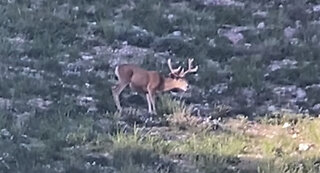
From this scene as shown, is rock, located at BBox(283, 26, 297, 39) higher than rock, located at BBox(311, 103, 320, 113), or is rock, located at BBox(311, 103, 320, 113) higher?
rock, located at BBox(283, 26, 297, 39)

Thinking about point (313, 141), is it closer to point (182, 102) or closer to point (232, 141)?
point (232, 141)

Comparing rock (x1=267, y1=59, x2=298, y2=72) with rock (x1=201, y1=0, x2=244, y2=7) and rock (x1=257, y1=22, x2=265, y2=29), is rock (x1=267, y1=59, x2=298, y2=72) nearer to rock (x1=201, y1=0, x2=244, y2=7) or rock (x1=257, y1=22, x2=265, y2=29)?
rock (x1=257, y1=22, x2=265, y2=29)

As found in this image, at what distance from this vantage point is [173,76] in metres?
11.8

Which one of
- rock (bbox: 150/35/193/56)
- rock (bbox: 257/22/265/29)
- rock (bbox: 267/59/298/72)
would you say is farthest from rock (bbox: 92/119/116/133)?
rock (bbox: 257/22/265/29)

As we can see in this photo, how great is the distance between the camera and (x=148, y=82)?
38.3ft

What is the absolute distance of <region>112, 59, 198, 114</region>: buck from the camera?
1165cm

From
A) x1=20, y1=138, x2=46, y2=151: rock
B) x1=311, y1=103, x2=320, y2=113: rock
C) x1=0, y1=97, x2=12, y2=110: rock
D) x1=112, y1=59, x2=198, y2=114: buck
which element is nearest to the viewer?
x1=20, y1=138, x2=46, y2=151: rock

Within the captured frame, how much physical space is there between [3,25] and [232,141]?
5.83 meters

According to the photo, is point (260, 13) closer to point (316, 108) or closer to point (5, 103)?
point (316, 108)

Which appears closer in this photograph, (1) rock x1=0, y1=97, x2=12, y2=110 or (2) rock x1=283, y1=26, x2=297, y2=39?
(1) rock x1=0, y1=97, x2=12, y2=110

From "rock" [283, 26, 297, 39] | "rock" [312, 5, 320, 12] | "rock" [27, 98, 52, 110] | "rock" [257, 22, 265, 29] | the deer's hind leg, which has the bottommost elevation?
"rock" [27, 98, 52, 110]

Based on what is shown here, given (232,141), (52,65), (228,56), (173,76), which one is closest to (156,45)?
(228,56)

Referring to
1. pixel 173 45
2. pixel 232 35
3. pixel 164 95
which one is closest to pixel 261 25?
pixel 232 35

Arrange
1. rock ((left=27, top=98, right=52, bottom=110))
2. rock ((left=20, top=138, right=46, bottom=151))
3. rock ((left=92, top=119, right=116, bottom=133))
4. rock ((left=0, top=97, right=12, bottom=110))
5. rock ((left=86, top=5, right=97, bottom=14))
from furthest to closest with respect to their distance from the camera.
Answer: rock ((left=86, top=5, right=97, bottom=14)) → rock ((left=27, top=98, right=52, bottom=110)) → rock ((left=0, top=97, right=12, bottom=110)) → rock ((left=92, top=119, right=116, bottom=133)) → rock ((left=20, top=138, right=46, bottom=151))
